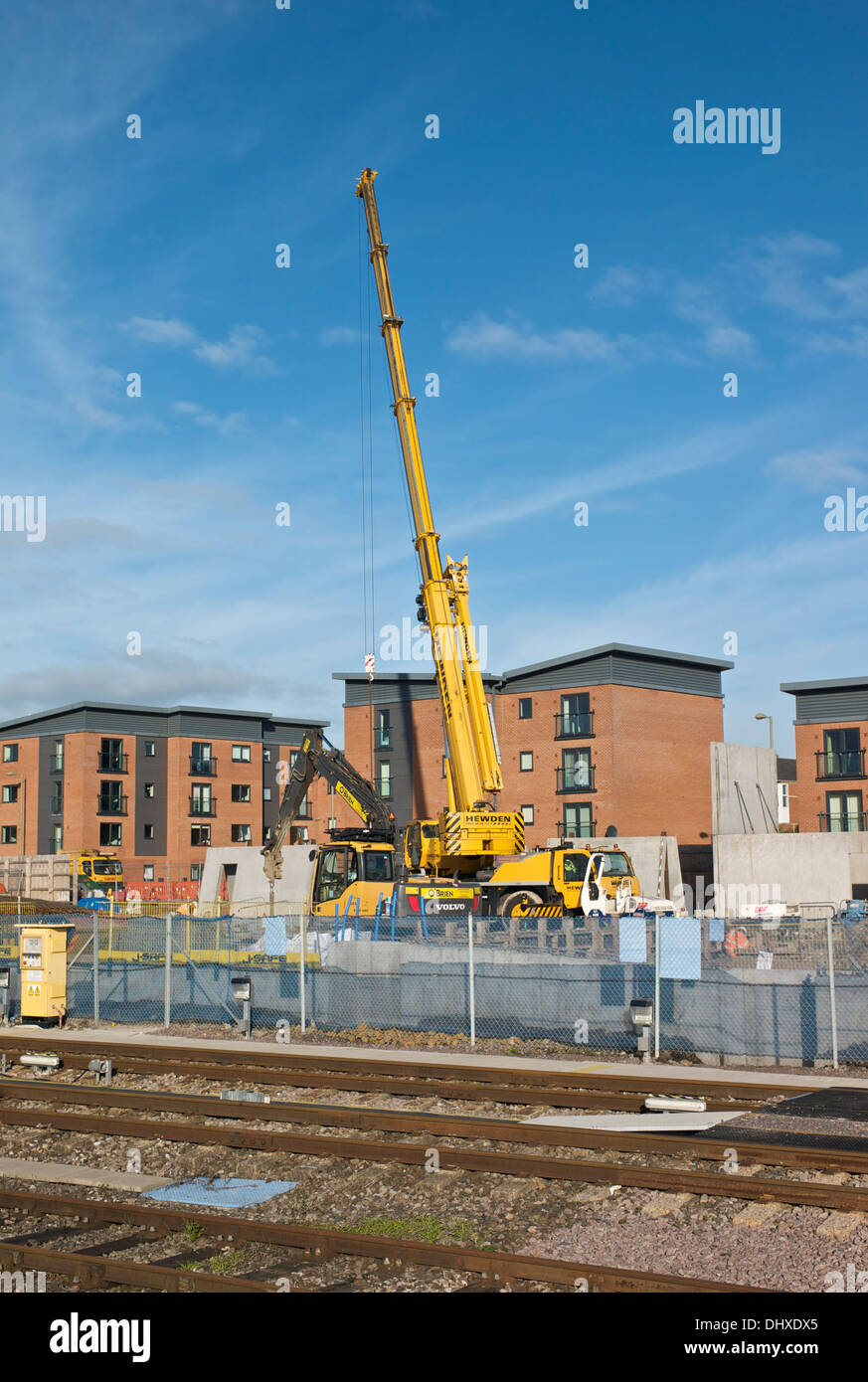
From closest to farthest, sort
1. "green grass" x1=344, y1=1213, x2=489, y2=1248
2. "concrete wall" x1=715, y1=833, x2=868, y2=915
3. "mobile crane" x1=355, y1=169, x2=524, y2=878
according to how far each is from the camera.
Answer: "green grass" x1=344, y1=1213, x2=489, y2=1248 < "mobile crane" x1=355, y1=169, x2=524, y2=878 < "concrete wall" x1=715, y1=833, x2=868, y2=915

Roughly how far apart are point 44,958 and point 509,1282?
17.5 meters

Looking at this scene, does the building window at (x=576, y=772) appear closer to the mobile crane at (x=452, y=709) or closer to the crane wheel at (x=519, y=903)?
the mobile crane at (x=452, y=709)

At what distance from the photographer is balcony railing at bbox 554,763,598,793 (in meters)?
61.6

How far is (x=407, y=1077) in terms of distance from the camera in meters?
17.8

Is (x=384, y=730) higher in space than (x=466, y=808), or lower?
higher

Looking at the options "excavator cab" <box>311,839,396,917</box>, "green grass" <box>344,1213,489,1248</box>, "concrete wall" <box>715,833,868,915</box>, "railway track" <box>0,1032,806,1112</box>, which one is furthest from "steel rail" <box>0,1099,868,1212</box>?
"concrete wall" <box>715,833,868,915</box>

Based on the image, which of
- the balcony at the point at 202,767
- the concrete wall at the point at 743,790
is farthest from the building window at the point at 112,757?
the concrete wall at the point at 743,790

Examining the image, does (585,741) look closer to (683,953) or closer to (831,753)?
(831,753)

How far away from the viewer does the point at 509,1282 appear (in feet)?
28.4

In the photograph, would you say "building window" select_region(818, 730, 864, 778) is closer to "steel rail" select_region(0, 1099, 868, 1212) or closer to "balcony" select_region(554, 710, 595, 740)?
"balcony" select_region(554, 710, 595, 740)

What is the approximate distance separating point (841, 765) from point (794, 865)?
11.6m

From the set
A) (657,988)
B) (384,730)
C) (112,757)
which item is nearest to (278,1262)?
(657,988)
